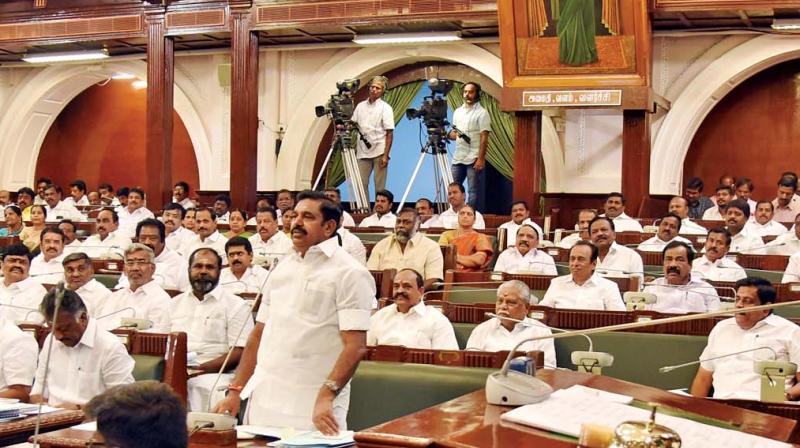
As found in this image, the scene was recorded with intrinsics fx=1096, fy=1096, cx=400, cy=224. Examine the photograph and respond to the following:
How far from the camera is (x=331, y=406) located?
9.60 ft

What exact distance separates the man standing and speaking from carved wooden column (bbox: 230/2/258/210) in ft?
27.6

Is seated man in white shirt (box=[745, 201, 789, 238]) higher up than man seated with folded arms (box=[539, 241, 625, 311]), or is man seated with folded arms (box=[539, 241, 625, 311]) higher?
seated man in white shirt (box=[745, 201, 789, 238])

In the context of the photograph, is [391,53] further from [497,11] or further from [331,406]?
[331,406]

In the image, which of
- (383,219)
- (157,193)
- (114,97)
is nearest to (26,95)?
(114,97)

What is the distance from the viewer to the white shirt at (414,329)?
193 inches

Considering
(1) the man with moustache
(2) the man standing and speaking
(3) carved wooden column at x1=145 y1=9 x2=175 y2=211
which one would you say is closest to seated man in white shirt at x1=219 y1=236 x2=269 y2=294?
(1) the man with moustache

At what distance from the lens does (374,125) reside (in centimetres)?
1145

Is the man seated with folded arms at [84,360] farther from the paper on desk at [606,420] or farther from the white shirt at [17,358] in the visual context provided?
the paper on desk at [606,420]

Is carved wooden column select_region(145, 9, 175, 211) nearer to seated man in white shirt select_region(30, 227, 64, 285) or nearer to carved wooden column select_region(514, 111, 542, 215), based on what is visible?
carved wooden column select_region(514, 111, 542, 215)

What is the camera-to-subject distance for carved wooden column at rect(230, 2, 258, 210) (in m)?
11.5

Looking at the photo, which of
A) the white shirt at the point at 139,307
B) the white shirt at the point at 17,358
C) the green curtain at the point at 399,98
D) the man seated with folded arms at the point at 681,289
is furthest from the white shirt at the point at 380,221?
the white shirt at the point at 17,358

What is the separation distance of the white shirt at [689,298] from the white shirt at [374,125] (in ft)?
19.1

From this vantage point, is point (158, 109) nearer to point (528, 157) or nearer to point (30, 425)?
point (528, 157)

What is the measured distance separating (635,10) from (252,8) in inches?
163
